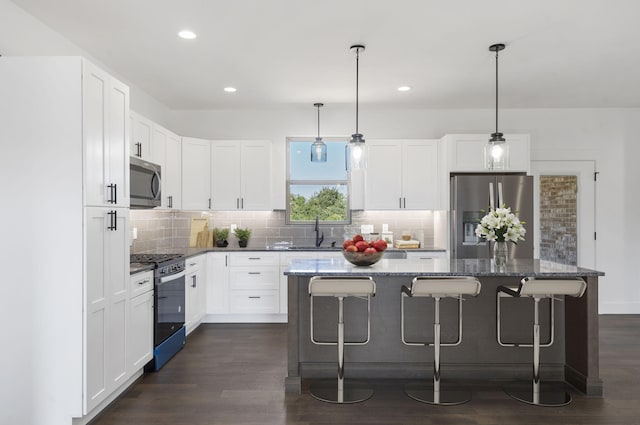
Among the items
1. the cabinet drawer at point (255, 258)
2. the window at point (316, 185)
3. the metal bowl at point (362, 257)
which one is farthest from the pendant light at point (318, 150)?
the metal bowl at point (362, 257)

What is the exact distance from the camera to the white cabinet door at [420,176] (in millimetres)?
5664

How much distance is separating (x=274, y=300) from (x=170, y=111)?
115 inches

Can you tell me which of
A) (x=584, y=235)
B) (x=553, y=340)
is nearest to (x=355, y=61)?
(x=553, y=340)

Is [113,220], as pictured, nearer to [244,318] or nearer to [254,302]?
[254,302]

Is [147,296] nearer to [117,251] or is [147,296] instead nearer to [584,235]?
[117,251]

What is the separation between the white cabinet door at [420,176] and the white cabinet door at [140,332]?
3366 mm

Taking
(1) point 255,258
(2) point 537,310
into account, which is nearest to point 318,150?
(1) point 255,258

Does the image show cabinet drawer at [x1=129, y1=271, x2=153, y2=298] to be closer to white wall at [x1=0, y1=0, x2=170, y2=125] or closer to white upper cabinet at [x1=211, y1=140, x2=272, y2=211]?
white wall at [x1=0, y1=0, x2=170, y2=125]

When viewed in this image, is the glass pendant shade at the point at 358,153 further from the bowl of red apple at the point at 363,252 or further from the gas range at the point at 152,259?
the gas range at the point at 152,259

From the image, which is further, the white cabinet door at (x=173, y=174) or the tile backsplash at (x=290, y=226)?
the tile backsplash at (x=290, y=226)

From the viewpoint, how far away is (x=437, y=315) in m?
3.21

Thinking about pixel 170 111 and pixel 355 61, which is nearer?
pixel 355 61

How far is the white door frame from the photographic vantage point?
5.86 meters

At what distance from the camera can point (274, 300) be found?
5461 millimetres
